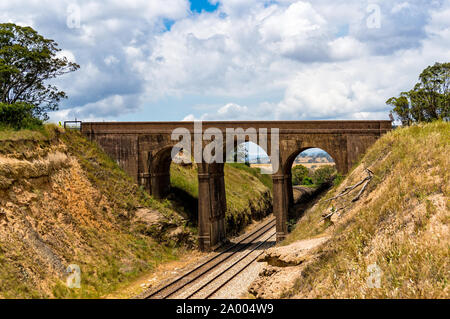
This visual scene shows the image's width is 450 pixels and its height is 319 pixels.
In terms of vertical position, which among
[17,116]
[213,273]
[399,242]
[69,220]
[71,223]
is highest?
[17,116]

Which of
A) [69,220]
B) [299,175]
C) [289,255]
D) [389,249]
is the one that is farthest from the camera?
[299,175]

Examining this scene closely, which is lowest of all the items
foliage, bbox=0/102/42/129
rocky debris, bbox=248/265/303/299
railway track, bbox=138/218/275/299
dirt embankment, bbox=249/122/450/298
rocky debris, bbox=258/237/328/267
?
railway track, bbox=138/218/275/299

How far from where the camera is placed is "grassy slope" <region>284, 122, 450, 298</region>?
27.7ft

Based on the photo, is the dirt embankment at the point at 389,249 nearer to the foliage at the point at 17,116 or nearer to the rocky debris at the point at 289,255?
the rocky debris at the point at 289,255

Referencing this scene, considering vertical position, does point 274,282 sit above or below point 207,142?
below

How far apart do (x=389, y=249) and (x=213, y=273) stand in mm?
17012

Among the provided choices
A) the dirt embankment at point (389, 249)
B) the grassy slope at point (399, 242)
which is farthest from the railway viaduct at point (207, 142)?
the grassy slope at point (399, 242)

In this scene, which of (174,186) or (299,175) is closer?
(174,186)

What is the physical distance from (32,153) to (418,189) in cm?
2191

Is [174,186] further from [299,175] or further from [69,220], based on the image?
[299,175]

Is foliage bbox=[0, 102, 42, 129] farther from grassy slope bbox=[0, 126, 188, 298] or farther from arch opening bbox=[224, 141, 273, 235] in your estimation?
arch opening bbox=[224, 141, 273, 235]

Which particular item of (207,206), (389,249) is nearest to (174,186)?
(207,206)

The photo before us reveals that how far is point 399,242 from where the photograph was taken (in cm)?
979

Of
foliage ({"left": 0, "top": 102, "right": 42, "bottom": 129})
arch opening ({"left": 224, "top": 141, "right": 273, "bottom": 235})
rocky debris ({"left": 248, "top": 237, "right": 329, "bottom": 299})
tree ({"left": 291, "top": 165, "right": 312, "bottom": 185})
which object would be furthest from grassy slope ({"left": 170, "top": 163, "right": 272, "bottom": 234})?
rocky debris ({"left": 248, "top": 237, "right": 329, "bottom": 299})
